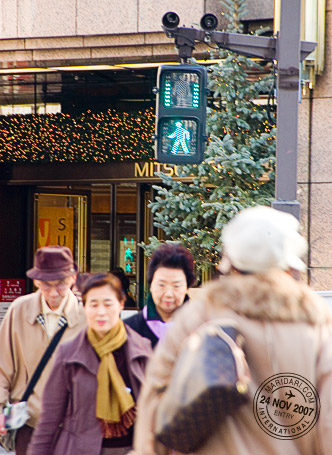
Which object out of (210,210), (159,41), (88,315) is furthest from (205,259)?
(88,315)

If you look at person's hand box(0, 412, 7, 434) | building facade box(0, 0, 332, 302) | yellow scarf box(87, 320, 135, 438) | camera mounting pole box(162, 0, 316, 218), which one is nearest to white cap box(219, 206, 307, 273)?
yellow scarf box(87, 320, 135, 438)

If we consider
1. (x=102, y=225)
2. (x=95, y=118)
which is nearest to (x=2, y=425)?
(x=95, y=118)

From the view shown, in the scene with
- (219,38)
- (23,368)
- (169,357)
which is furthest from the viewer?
(219,38)

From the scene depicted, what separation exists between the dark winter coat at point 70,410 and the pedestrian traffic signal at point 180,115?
4.05 meters

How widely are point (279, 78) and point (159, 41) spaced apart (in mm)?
4684

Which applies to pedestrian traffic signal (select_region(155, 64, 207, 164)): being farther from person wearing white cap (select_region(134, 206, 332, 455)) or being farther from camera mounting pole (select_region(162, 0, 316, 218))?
person wearing white cap (select_region(134, 206, 332, 455))

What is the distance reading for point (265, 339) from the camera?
258cm

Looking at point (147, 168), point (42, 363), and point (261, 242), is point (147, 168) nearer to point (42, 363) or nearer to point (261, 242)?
point (42, 363)

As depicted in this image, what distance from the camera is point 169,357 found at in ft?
8.73

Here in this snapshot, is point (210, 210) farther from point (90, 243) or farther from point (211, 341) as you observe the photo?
point (211, 341)

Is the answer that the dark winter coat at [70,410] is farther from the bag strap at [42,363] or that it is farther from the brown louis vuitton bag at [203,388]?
the brown louis vuitton bag at [203,388]

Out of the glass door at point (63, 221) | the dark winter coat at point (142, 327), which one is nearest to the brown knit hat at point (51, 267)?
the dark winter coat at point (142, 327)

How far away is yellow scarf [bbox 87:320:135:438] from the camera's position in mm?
4320

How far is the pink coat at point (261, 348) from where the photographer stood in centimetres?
255
